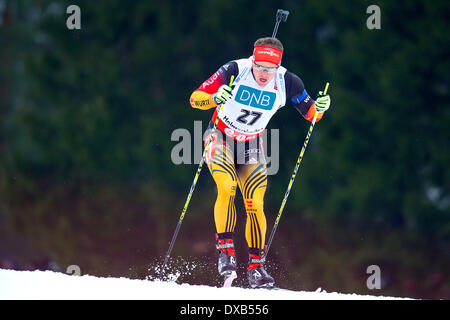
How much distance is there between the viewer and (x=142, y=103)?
12859 mm

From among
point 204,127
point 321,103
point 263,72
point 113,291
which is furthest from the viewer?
point 204,127

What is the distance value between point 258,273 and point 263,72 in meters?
1.68

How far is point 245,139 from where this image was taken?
5.83 m

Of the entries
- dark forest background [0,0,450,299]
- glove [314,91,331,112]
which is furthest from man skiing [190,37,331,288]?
dark forest background [0,0,450,299]

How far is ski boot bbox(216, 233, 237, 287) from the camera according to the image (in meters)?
5.59

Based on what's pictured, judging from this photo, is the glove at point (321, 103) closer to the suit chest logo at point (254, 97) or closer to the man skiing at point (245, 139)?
the man skiing at point (245, 139)

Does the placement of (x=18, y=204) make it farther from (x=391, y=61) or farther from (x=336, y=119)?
(x=391, y=61)

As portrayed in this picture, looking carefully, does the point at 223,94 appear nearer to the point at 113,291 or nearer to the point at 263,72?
the point at 263,72

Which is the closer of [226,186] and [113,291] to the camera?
[113,291]

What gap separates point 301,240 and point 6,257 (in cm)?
764

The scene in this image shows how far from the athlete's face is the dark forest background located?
4.46 m

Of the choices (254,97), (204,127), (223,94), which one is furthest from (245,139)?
(204,127)

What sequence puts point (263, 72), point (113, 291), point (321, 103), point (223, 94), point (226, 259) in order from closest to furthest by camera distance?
point (113, 291) < point (223, 94) < point (263, 72) < point (226, 259) < point (321, 103)

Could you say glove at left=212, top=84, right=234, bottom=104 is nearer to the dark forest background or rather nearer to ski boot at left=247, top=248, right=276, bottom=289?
ski boot at left=247, top=248, right=276, bottom=289
